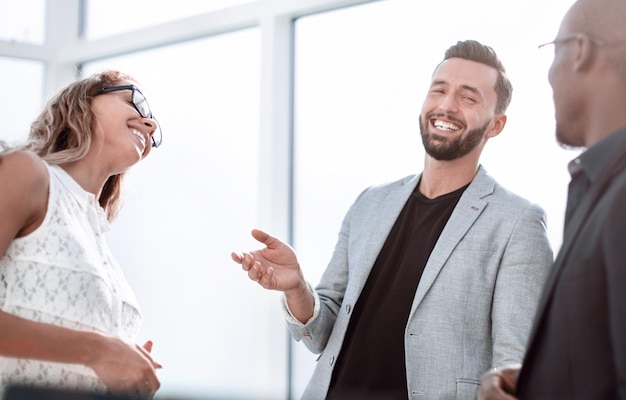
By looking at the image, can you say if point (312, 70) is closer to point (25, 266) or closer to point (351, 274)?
point (351, 274)

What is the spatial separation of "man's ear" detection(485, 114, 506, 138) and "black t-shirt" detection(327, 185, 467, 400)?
22 cm

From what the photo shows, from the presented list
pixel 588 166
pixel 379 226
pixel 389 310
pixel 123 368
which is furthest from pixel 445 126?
pixel 123 368

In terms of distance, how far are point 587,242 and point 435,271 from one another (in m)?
1.06

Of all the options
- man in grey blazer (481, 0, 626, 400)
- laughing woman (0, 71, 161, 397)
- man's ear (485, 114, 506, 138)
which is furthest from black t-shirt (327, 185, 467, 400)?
man in grey blazer (481, 0, 626, 400)

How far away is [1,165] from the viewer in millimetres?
1810

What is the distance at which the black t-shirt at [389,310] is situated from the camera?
216 centimetres

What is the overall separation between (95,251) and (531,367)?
49.2 inches

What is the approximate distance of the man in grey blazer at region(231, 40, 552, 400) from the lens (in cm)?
209

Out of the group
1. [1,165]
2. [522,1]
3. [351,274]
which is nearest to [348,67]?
[522,1]

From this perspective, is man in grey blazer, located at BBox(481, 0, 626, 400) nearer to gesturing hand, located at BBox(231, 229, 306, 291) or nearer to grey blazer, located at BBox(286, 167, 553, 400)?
→ grey blazer, located at BBox(286, 167, 553, 400)

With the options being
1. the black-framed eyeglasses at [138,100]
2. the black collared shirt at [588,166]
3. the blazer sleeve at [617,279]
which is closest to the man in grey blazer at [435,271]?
the black-framed eyeglasses at [138,100]

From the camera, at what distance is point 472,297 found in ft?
6.98

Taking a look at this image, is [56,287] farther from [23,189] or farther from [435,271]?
[435,271]

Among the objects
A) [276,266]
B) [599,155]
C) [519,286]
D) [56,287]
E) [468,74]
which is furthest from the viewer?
[468,74]
